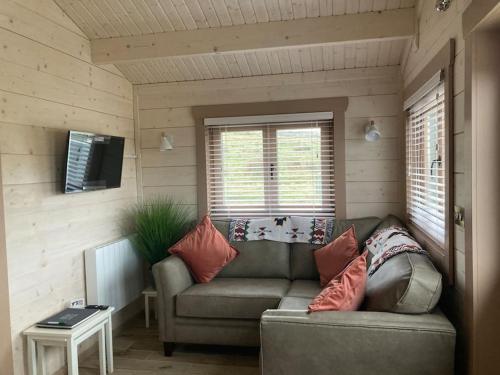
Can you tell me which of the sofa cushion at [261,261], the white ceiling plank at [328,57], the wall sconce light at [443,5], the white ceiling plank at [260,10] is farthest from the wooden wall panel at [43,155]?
the wall sconce light at [443,5]

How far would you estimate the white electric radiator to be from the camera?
10.6 ft

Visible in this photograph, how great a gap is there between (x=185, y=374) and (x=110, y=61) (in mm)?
2421

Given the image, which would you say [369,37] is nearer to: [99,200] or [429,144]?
[429,144]

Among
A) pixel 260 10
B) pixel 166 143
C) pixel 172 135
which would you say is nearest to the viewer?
pixel 260 10

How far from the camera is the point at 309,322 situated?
2143 mm

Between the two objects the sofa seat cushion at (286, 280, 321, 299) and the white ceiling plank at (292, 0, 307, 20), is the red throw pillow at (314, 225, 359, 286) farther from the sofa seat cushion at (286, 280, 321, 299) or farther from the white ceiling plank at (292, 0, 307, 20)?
the white ceiling plank at (292, 0, 307, 20)

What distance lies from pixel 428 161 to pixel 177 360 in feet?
7.47

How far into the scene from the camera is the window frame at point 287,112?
379cm

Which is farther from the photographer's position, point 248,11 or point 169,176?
point 169,176

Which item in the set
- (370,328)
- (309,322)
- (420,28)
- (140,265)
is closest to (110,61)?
(140,265)

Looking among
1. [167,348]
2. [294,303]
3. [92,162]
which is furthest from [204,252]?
[92,162]

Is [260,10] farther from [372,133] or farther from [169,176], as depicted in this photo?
[169,176]

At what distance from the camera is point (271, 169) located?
3.98 metres

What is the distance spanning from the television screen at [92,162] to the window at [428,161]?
2299 mm
